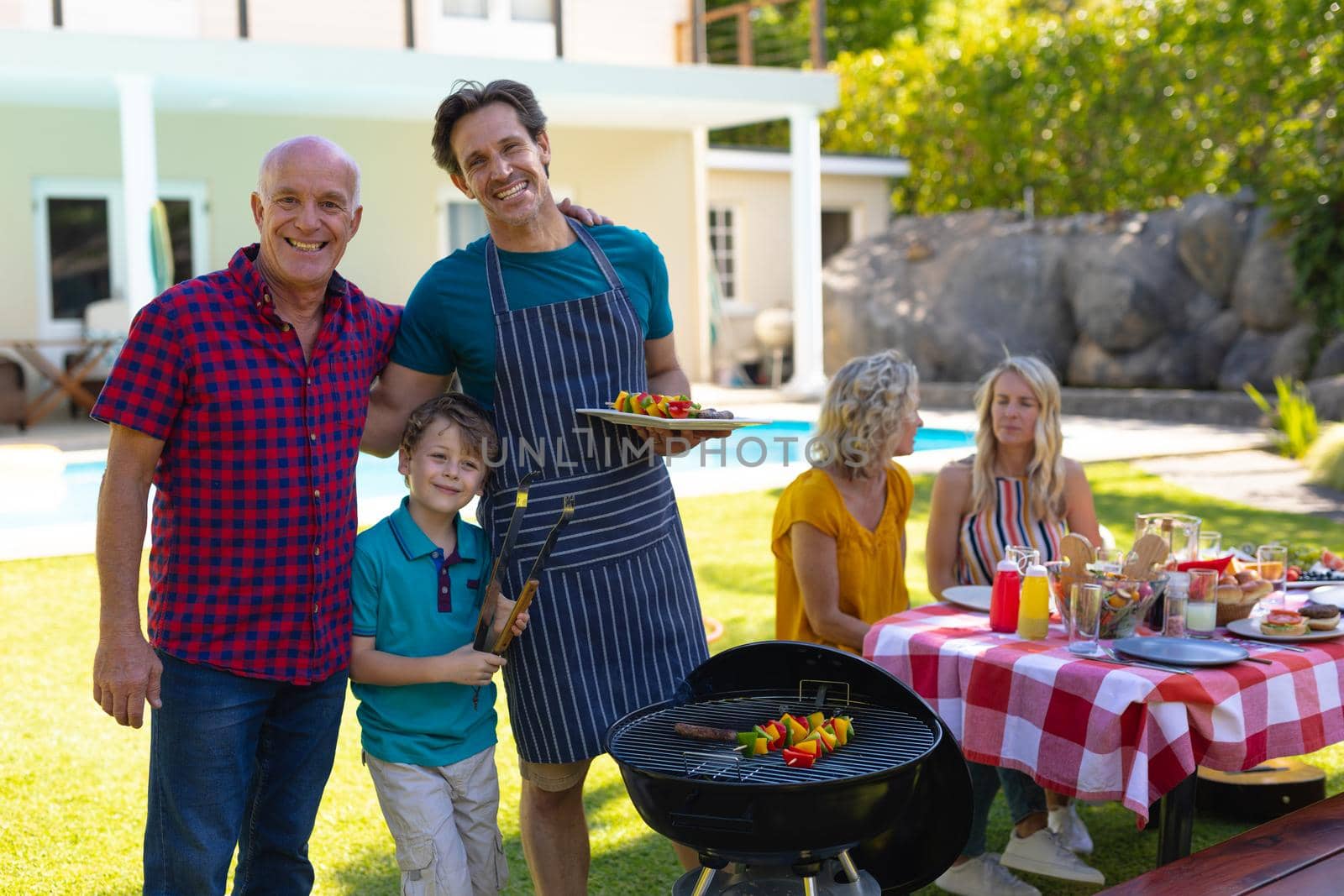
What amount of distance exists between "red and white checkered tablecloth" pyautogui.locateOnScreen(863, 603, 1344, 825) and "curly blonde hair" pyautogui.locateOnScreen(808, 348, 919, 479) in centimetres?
69

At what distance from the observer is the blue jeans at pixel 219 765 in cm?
221

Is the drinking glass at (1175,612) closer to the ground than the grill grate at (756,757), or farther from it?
farther from it

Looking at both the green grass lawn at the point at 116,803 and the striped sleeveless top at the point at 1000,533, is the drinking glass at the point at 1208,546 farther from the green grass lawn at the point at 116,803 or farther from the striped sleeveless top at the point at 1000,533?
the green grass lawn at the point at 116,803

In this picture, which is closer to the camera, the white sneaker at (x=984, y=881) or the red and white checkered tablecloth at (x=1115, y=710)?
the red and white checkered tablecloth at (x=1115, y=710)

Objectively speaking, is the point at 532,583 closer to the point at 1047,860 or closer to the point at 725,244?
the point at 1047,860

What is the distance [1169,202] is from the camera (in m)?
16.8

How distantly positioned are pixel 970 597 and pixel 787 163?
14.2 metres

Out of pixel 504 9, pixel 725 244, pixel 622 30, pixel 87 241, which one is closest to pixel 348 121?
pixel 504 9

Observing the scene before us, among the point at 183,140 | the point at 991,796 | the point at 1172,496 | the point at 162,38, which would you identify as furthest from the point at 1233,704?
the point at 183,140

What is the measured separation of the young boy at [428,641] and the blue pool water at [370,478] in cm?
396

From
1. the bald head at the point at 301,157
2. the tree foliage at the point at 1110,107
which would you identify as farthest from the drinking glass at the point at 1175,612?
the tree foliage at the point at 1110,107

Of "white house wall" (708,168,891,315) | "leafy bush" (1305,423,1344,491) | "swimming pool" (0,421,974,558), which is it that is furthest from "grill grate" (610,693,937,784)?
"white house wall" (708,168,891,315)

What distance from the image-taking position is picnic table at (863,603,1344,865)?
248cm

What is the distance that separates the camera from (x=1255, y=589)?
2.95m
